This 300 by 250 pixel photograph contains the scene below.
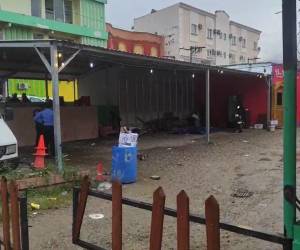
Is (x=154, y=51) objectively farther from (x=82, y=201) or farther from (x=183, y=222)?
(x=183, y=222)

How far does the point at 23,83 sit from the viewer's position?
31672 millimetres

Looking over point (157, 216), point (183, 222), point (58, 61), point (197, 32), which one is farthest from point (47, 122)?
point (197, 32)

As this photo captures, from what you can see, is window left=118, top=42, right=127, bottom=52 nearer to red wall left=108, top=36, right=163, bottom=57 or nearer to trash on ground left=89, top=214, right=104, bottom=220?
red wall left=108, top=36, right=163, bottom=57

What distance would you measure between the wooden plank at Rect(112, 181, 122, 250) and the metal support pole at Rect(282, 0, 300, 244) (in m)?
1.56

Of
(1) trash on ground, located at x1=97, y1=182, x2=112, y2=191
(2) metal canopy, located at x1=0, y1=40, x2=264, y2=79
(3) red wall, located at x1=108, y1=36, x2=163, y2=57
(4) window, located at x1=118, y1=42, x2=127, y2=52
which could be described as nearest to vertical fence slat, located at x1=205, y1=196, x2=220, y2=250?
(1) trash on ground, located at x1=97, y1=182, x2=112, y2=191

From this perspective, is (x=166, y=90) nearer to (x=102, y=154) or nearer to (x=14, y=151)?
(x=102, y=154)

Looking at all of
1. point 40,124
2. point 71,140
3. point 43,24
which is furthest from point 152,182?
point 43,24

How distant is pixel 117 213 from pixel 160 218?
0.54 m

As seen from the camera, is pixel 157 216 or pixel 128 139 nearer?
pixel 157 216

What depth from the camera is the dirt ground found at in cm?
653

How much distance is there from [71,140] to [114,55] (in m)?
6.47

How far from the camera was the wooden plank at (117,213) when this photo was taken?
3.95 meters

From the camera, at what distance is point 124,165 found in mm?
10734

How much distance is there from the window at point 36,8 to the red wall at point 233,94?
37.5 feet
